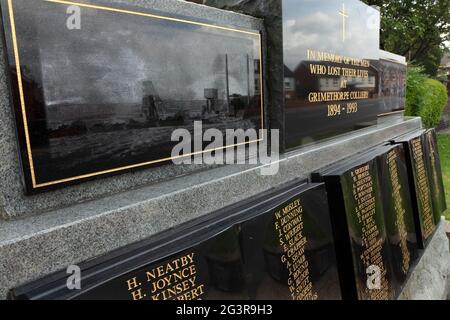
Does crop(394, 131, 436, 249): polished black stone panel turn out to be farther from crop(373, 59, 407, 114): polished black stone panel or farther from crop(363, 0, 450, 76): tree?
crop(363, 0, 450, 76): tree

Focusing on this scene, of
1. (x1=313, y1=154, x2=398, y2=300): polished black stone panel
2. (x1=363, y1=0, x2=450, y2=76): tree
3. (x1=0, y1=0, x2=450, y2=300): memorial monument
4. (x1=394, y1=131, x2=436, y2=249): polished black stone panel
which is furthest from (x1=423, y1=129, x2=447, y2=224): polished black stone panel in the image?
(x1=363, y1=0, x2=450, y2=76): tree

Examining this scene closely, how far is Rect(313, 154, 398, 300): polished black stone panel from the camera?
245cm

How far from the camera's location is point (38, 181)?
1.38 m

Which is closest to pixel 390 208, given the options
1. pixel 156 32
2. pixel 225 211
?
pixel 225 211

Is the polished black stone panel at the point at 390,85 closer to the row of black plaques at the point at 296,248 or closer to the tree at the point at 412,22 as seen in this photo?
the row of black plaques at the point at 296,248

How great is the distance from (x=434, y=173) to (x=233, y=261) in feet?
12.0

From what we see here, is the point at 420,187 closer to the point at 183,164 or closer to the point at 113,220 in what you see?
the point at 183,164

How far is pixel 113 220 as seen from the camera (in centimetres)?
146

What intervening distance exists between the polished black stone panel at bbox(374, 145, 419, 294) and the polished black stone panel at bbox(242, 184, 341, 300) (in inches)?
35.6

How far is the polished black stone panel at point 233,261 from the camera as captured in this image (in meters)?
1.31

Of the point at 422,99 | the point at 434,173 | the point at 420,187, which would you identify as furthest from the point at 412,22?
the point at 420,187

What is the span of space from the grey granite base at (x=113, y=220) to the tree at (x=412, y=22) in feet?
44.6

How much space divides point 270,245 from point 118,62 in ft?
3.56
